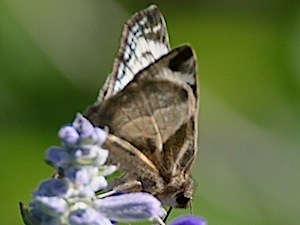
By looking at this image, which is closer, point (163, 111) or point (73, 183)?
point (73, 183)

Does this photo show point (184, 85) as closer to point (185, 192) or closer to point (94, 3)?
point (185, 192)

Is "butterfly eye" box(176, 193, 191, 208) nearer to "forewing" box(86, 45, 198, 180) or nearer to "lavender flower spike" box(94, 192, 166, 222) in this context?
"forewing" box(86, 45, 198, 180)

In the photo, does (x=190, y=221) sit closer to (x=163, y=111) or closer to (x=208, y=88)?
(x=163, y=111)

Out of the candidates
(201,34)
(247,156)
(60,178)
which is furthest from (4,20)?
(60,178)

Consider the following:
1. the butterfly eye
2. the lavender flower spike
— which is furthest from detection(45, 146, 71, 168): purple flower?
the butterfly eye

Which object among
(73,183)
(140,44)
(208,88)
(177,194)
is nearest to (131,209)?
(73,183)

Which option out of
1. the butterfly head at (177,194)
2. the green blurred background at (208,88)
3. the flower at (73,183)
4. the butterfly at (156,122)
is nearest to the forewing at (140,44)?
the butterfly at (156,122)
